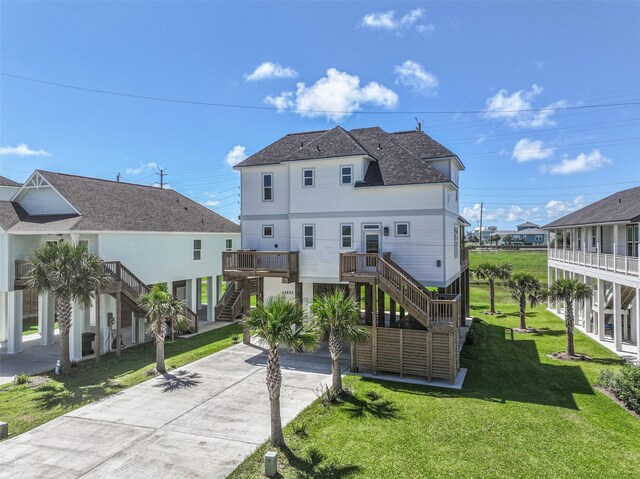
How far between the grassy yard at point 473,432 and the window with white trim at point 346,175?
920 centimetres

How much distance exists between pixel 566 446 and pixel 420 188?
11.2 m

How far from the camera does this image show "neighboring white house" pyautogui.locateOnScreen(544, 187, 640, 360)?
19.5m

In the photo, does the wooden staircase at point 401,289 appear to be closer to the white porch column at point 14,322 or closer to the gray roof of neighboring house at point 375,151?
the gray roof of neighboring house at point 375,151

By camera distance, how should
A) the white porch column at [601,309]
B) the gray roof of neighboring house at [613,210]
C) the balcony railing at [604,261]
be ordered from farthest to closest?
the white porch column at [601,309] → the gray roof of neighboring house at [613,210] → the balcony railing at [604,261]

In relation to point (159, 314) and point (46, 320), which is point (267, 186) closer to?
point (159, 314)

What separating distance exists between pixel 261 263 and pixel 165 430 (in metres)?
10.2

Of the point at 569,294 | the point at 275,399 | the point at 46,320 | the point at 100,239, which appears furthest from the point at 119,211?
the point at 569,294

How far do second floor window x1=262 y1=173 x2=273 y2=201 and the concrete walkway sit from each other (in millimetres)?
9511

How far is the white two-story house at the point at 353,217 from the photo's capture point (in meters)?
17.7

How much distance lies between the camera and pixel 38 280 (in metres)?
16.3

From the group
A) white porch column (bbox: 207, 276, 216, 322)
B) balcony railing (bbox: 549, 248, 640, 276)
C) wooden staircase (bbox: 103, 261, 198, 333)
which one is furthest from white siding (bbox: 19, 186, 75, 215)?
balcony railing (bbox: 549, 248, 640, 276)

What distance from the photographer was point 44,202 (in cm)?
2097

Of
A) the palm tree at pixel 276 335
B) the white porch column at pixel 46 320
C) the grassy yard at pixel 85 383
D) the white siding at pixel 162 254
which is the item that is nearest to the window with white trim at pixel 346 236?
the grassy yard at pixel 85 383

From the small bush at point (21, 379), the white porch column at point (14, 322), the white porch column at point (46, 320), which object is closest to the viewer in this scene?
the small bush at point (21, 379)
